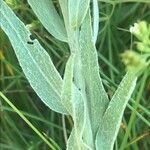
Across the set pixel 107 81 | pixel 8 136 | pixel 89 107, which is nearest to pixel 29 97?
pixel 8 136

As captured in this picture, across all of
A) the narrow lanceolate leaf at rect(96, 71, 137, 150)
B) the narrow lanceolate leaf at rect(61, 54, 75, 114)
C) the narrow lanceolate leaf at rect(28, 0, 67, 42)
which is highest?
the narrow lanceolate leaf at rect(28, 0, 67, 42)

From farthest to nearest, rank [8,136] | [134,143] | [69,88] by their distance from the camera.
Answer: [8,136] < [134,143] < [69,88]

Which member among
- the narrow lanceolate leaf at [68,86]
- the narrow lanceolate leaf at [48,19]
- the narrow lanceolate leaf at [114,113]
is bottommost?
the narrow lanceolate leaf at [114,113]

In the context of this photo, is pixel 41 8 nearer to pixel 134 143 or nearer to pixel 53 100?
pixel 53 100

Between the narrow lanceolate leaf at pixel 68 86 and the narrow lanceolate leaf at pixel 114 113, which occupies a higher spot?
the narrow lanceolate leaf at pixel 68 86

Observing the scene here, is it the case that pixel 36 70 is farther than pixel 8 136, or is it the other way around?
pixel 8 136
